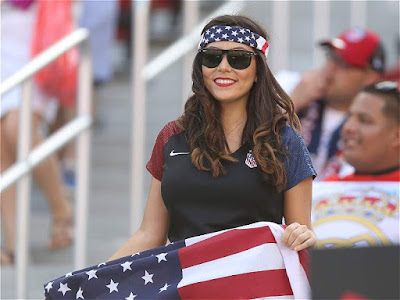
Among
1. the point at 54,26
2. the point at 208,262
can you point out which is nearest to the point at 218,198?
the point at 208,262

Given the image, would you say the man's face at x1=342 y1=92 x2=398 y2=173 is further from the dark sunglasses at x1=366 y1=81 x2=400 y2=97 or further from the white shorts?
the white shorts

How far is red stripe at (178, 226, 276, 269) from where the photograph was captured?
3.61 meters

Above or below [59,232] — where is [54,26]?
above

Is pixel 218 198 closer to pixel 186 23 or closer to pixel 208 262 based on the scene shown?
pixel 208 262

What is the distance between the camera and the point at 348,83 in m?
6.76

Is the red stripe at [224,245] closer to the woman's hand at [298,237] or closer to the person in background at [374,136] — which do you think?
the woman's hand at [298,237]

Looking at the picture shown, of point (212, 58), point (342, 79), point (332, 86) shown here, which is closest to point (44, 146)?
point (332, 86)

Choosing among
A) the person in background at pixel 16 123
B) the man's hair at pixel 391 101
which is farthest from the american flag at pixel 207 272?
the person in background at pixel 16 123

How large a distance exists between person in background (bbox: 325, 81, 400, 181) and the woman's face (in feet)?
5.74

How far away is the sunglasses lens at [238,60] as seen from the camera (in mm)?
3773

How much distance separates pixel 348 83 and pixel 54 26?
1967 millimetres

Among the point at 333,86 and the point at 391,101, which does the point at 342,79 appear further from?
the point at 391,101

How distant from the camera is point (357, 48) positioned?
6.76m

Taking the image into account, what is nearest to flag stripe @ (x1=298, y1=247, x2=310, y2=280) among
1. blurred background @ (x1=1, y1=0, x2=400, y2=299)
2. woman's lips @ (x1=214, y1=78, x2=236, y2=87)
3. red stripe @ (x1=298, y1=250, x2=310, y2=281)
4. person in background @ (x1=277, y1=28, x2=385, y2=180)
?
red stripe @ (x1=298, y1=250, x2=310, y2=281)
